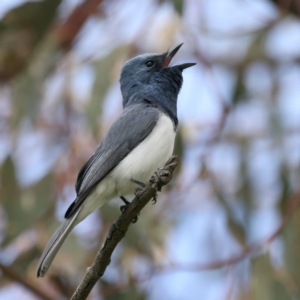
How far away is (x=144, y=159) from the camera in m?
3.22

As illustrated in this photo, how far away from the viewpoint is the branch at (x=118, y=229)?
258cm

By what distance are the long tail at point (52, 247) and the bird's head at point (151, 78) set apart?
2.89ft

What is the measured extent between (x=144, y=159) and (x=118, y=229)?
66 cm

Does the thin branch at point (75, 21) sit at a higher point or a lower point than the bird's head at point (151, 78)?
higher

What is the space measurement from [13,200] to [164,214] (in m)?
1.33

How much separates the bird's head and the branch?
105cm

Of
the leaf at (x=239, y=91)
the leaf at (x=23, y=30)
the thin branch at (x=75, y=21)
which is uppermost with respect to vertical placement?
the leaf at (x=23, y=30)

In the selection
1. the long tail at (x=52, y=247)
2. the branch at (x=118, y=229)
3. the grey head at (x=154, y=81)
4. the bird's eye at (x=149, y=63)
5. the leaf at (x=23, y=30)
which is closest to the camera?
the branch at (x=118, y=229)

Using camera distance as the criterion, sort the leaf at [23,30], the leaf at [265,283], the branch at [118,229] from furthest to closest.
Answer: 1. the leaf at [23,30]
2. the leaf at [265,283]
3. the branch at [118,229]

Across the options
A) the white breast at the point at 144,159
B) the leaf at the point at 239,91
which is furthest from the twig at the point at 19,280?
the leaf at the point at 239,91

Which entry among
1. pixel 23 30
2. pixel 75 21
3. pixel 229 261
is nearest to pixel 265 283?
pixel 229 261

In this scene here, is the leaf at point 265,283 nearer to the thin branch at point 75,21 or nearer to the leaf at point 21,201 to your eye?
the leaf at point 21,201

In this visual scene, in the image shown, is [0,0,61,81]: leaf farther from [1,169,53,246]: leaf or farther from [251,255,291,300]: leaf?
[251,255,291,300]: leaf

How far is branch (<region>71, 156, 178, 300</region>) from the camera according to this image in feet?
8.48
